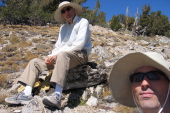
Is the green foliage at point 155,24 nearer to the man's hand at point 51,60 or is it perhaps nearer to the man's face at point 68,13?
the man's face at point 68,13

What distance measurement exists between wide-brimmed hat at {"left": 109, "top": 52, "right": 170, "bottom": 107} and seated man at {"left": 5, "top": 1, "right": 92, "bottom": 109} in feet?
3.56

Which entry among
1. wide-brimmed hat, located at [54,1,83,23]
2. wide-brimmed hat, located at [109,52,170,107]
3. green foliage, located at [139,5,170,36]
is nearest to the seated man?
wide-brimmed hat, located at [54,1,83,23]

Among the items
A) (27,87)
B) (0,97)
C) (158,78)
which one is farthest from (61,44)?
(158,78)

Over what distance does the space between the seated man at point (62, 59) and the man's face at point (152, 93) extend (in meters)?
1.48

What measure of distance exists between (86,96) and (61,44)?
129 cm

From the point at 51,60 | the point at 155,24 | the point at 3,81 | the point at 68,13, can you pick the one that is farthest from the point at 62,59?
the point at 155,24

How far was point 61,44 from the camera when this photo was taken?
3945 mm

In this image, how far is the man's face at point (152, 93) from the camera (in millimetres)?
1519

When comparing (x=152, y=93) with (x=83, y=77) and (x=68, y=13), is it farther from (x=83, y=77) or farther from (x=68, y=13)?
(x=68, y=13)

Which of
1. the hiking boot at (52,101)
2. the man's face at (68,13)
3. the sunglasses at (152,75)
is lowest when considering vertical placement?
the hiking boot at (52,101)

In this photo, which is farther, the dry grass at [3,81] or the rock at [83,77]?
the dry grass at [3,81]

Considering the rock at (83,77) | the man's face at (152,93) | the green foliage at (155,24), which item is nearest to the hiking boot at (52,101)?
the rock at (83,77)

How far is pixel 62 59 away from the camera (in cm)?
299

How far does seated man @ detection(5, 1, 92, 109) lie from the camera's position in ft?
9.40
